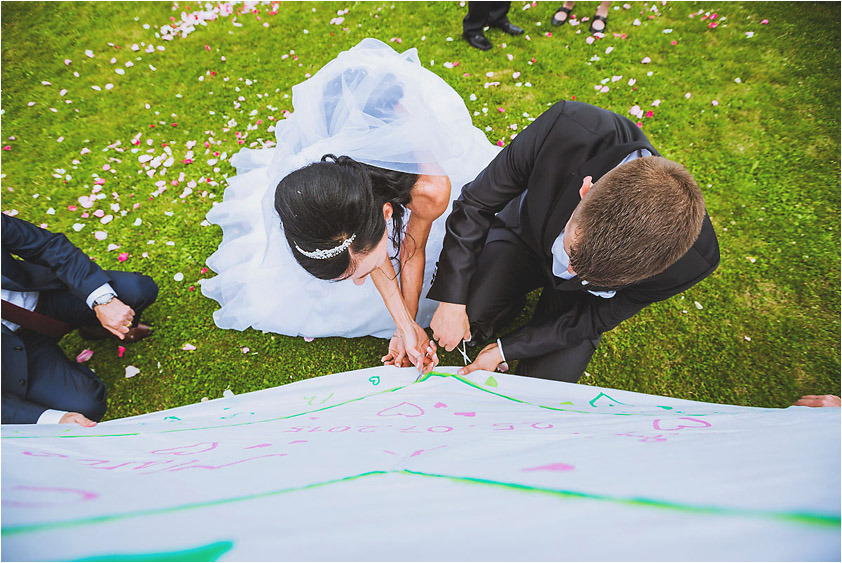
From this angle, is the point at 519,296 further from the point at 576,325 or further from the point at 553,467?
the point at 553,467

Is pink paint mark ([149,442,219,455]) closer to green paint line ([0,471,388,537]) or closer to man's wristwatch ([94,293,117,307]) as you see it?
green paint line ([0,471,388,537])

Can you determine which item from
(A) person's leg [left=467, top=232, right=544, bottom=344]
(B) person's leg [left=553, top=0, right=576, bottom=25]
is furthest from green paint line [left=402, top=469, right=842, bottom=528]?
(B) person's leg [left=553, top=0, right=576, bottom=25]

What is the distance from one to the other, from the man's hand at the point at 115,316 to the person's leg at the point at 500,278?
1.79 metres

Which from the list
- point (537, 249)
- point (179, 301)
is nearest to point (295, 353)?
point (179, 301)

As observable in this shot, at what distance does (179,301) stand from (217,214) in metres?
0.63

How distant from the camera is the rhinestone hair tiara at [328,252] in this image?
1492 millimetres

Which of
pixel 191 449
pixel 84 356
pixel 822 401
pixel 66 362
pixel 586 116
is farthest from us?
pixel 84 356

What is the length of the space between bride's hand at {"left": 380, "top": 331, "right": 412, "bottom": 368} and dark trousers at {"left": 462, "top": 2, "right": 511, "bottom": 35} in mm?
2816

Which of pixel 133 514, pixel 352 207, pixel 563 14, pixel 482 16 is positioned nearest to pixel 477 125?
pixel 482 16

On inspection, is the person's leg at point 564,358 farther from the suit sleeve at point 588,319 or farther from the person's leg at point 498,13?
the person's leg at point 498,13

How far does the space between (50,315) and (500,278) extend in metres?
2.39

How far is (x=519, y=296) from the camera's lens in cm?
231

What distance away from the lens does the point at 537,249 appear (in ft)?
6.66

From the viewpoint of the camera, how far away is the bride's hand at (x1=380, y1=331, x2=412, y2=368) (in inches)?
83.9
